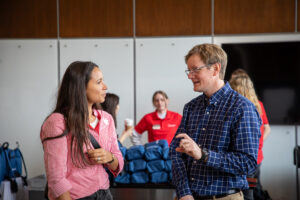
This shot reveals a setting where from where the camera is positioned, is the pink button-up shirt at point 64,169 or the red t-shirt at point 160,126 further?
the red t-shirt at point 160,126

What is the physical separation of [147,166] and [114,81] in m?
2.09

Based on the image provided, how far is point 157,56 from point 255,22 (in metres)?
1.36

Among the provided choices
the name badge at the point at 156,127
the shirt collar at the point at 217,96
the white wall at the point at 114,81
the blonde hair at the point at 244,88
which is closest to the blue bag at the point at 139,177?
the blonde hair at the point at 244,88

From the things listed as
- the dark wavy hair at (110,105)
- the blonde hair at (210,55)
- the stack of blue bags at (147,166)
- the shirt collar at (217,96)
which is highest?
the blonde hair at (210,55)

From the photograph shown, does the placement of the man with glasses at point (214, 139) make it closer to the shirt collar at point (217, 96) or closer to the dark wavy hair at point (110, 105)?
the shirt collar at point (217, 96)

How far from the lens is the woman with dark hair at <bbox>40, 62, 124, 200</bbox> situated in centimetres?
147

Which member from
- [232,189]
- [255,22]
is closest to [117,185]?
[232,189]


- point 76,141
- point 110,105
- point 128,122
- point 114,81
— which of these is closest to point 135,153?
point 110,105

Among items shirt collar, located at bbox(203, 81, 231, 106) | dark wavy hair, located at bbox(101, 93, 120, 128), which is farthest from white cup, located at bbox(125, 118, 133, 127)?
shirt collar, located at bbox(203, 81, 231, 106)

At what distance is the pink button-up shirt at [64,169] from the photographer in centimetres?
147

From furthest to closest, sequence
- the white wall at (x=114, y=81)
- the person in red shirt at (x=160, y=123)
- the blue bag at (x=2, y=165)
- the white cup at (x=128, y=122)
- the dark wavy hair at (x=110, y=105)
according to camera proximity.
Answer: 1. the white wall at (x=114, y=81)
2. the person in red shirt at (x=160, y=123)
3. the white cup at (x=128, y=122)
4. the blue bag at (x=2, y=165)
5. the dark wavy hair at (x=110, y=105)

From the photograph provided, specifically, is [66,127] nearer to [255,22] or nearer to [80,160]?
[80,160]

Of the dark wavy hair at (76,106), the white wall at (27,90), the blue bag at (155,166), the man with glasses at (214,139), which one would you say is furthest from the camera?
the white wall at (27,90)

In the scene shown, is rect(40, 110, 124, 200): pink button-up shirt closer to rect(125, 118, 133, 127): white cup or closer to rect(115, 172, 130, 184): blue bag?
rect(115, 172, 130, 184): blue bag
